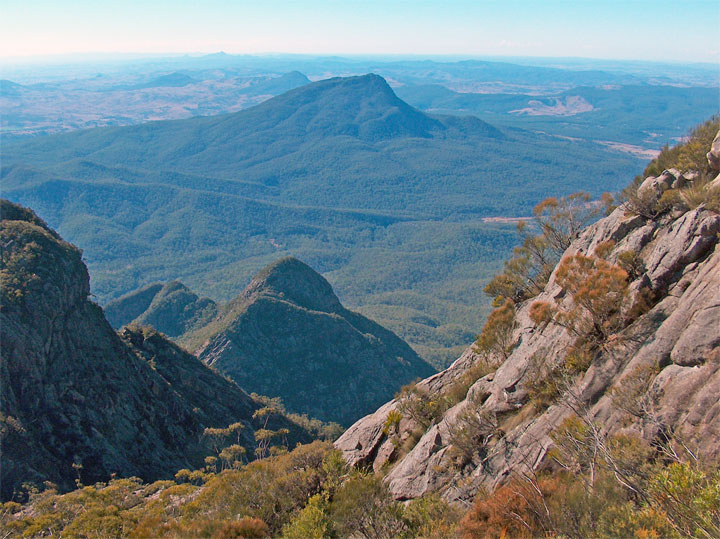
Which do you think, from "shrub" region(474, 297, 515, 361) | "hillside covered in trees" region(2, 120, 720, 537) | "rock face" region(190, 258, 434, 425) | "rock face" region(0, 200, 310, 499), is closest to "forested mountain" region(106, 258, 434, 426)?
"rock face" region(190, 258, 434, 425)

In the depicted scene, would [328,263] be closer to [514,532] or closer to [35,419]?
[35,419]

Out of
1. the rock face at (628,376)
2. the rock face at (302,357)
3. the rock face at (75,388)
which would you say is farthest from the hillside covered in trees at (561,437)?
the rock face at (302,357)

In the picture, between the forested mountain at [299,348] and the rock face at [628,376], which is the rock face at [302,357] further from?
the rock face at [628,376]

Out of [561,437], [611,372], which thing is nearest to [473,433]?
[561,437]

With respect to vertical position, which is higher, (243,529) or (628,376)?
(628,376)

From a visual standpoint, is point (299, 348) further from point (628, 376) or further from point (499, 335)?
point (628, 376)

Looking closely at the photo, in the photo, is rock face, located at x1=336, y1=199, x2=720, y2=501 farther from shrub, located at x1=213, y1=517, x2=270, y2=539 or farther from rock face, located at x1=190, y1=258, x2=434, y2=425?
rock face, located at x1=190, y1=258, x2=434, y2=425
